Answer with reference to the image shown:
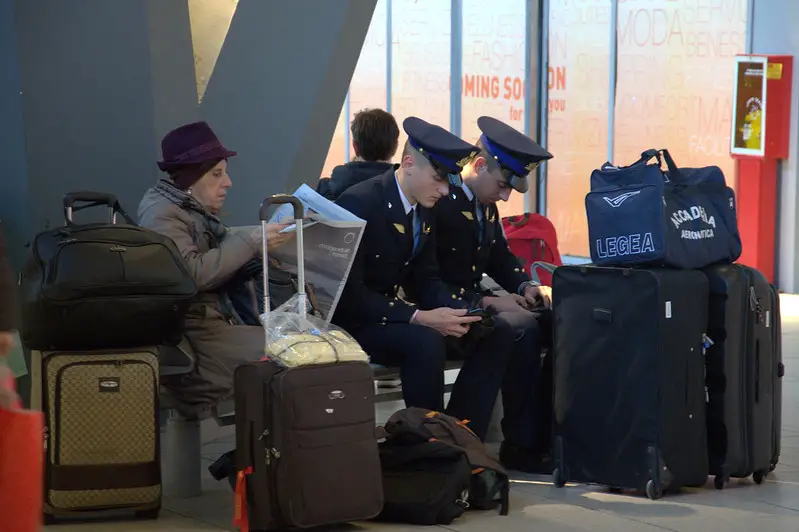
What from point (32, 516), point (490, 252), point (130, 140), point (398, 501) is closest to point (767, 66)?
point (490, 252)

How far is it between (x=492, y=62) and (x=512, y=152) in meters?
9.07

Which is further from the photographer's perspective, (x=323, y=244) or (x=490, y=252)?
(x=490, y=252)

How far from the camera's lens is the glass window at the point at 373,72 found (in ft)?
45.2

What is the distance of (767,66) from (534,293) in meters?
6.39

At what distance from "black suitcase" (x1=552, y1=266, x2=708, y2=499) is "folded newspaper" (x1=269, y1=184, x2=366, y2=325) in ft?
2.40

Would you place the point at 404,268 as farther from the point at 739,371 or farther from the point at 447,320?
the point at 739,371

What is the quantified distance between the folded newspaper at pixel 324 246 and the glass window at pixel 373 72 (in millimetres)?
9295

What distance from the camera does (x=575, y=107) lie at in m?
13.7

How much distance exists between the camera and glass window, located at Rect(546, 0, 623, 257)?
13.3 meters

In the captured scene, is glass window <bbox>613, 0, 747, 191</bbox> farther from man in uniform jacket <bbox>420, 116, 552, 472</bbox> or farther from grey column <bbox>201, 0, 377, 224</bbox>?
man in uniform jacket <bbox>420, 116, 552, 472</bbox>

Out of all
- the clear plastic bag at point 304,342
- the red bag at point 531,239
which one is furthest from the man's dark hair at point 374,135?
the clear plastic bag at point 304,342

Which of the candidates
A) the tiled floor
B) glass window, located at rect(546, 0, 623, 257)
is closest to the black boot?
the tiled floor

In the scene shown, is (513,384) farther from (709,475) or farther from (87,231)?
(87,231)

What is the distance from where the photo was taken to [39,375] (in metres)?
4.10
